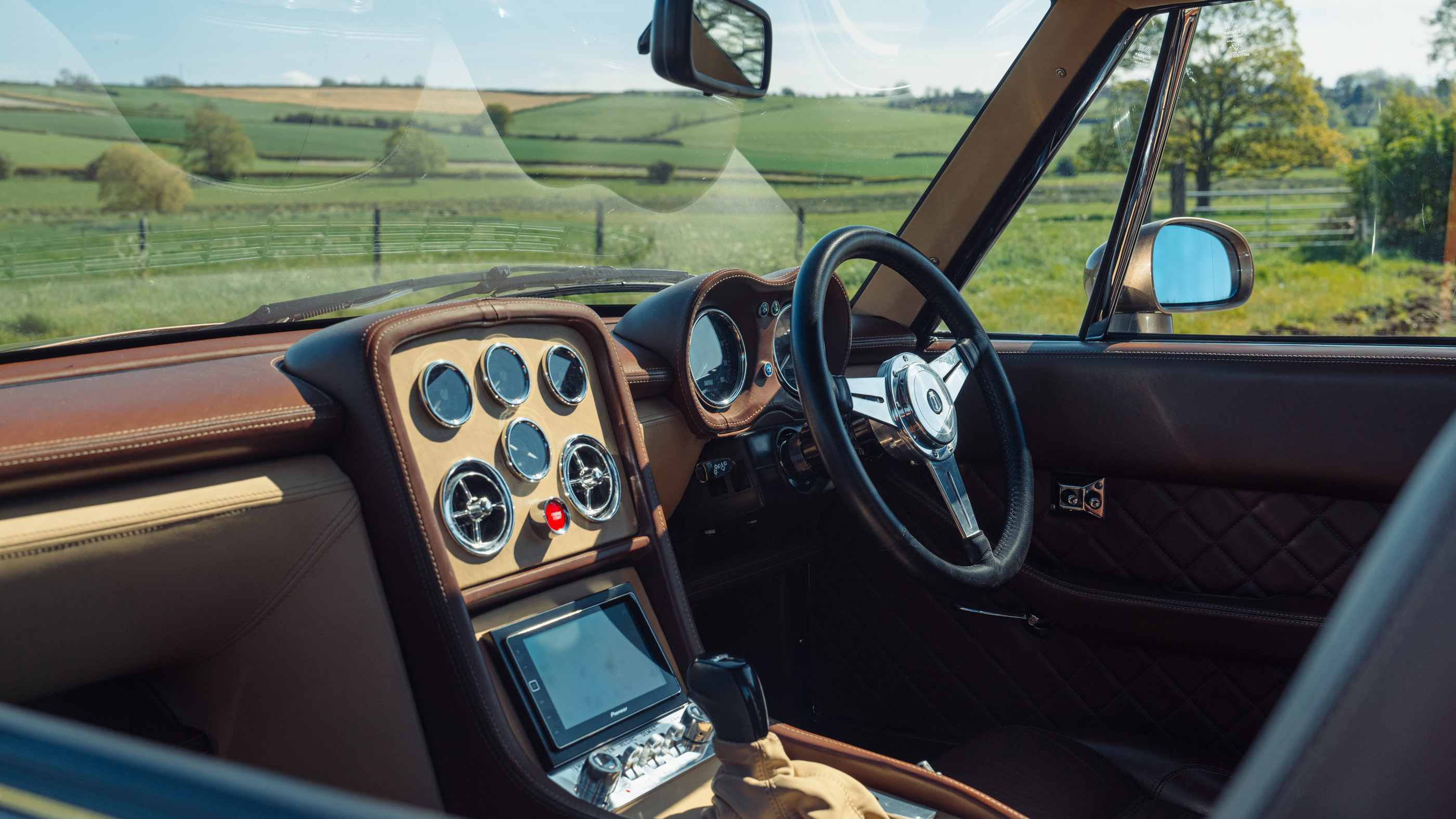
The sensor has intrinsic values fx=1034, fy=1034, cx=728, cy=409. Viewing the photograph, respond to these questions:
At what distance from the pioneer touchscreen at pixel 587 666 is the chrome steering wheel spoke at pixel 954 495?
59cm

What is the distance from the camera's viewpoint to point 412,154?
2.14m

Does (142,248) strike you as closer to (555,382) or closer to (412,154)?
(412,154)

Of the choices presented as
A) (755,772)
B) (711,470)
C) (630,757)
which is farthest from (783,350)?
(755,772)

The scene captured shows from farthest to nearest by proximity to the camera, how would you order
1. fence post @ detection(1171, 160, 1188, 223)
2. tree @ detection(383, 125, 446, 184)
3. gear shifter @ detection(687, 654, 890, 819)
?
fence post @ detection(1171, 160, 1188, 223), tree @ detection(383, 125, 446, 184), gear shifter @ detection(687, 654, 890, 819)

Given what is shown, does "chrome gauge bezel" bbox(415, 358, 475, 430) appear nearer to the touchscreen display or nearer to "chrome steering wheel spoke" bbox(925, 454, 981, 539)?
the touchscreen display

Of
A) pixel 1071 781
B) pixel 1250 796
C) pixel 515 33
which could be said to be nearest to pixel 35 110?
pixel 515 33

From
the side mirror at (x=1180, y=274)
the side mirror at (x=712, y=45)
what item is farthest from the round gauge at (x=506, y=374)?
the side mirror at (x=1180, y=274)

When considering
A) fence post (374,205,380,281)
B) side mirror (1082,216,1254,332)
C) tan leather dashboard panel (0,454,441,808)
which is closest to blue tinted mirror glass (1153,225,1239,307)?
side mirror (1082,216,1254,332)

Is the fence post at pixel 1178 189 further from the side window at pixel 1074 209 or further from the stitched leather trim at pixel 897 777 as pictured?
the stitched leather trim at pixel 897 777

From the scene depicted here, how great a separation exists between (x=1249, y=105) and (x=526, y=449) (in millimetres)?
1929

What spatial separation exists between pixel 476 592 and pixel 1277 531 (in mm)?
1575

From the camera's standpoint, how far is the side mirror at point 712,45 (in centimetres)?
188

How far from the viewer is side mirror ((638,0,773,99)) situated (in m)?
1.88

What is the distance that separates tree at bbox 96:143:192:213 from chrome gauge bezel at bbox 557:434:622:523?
811 mm
